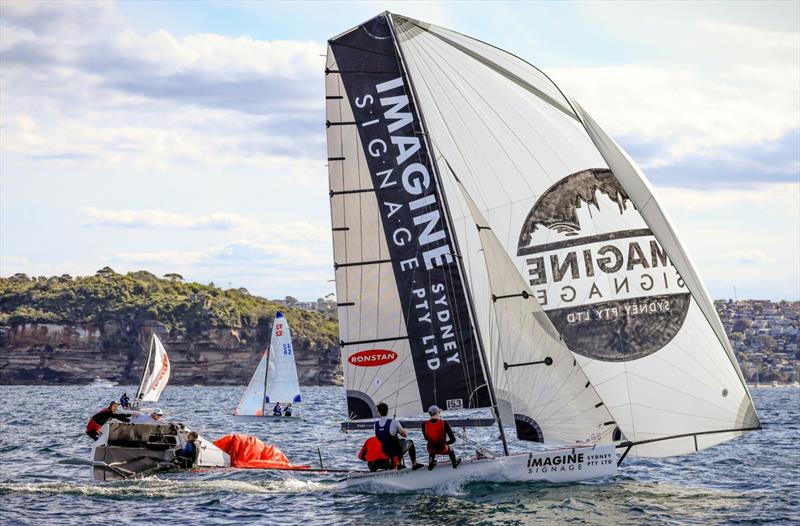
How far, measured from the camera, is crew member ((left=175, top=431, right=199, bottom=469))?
20.0 meters

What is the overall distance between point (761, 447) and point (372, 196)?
54.7ft

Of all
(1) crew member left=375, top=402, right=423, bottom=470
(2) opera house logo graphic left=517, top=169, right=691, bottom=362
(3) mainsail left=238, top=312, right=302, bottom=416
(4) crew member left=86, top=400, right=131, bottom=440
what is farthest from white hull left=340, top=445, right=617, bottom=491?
(3) mainsail left=238, top=312, right=302, bottom=416

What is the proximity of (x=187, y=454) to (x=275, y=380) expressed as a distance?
26.1m

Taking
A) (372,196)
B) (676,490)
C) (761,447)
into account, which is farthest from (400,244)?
(761,447)

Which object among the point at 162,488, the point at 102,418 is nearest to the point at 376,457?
the point at 162,488

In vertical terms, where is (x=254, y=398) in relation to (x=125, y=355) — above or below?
below

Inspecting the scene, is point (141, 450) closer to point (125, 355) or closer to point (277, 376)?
point (277, 376)

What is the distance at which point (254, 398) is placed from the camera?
45.3 metres

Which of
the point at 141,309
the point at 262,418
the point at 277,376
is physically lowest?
the point at 262,418

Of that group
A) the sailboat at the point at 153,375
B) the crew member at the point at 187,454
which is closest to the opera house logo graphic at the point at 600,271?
the crew member at the point at 187,454

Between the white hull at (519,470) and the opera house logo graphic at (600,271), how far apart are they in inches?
73.8

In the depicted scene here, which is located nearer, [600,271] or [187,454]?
[600,271]

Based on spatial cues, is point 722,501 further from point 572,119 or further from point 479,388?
point 572,119

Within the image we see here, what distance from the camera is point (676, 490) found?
18906 millimetres
